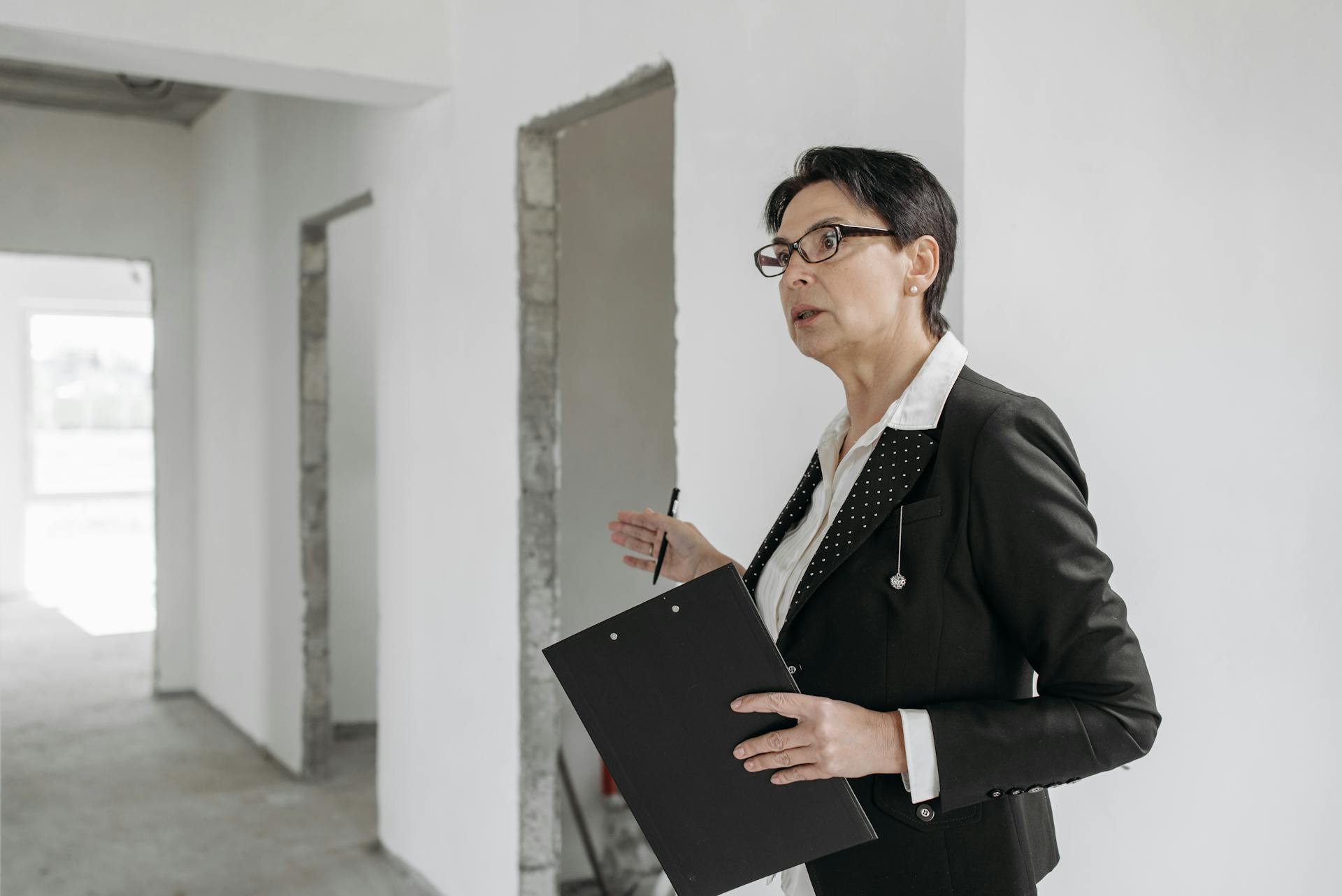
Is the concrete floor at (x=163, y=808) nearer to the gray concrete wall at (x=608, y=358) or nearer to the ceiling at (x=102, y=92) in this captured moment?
the gray concrete wall at (x=608, y=358)

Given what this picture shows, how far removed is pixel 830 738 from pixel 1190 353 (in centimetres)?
119

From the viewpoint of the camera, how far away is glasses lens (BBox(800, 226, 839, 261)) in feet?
4.68

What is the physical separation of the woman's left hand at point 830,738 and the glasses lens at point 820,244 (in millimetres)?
535

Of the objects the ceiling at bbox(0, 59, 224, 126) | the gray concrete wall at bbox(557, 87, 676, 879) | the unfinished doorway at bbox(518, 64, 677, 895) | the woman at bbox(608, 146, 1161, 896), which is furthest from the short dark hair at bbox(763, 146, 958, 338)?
the ceiling at bbox(0, 59, 224, 126)

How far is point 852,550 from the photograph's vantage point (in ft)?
4.57

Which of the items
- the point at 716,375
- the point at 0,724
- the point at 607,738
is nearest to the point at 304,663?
the point at 0,724

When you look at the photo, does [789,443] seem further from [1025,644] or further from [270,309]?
[270,309]

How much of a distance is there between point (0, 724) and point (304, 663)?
7.68 ft

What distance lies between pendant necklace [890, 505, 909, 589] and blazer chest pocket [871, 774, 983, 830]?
235 millimetres

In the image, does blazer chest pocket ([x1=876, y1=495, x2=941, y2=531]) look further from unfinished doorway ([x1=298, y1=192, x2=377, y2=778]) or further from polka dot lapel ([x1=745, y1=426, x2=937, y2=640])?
unfinished doorway ([x1=298, y1=192, x2=377, y2=778])

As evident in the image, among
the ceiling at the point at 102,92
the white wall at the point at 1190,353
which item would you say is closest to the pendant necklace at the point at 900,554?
the white wall at the point at 1190,353

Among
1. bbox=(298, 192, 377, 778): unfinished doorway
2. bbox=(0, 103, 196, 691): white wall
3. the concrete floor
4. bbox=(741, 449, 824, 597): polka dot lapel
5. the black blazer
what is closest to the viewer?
the black blazer

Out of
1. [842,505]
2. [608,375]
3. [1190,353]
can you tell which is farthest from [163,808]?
[1190,353]

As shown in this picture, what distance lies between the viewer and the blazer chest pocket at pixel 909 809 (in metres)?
1.36
